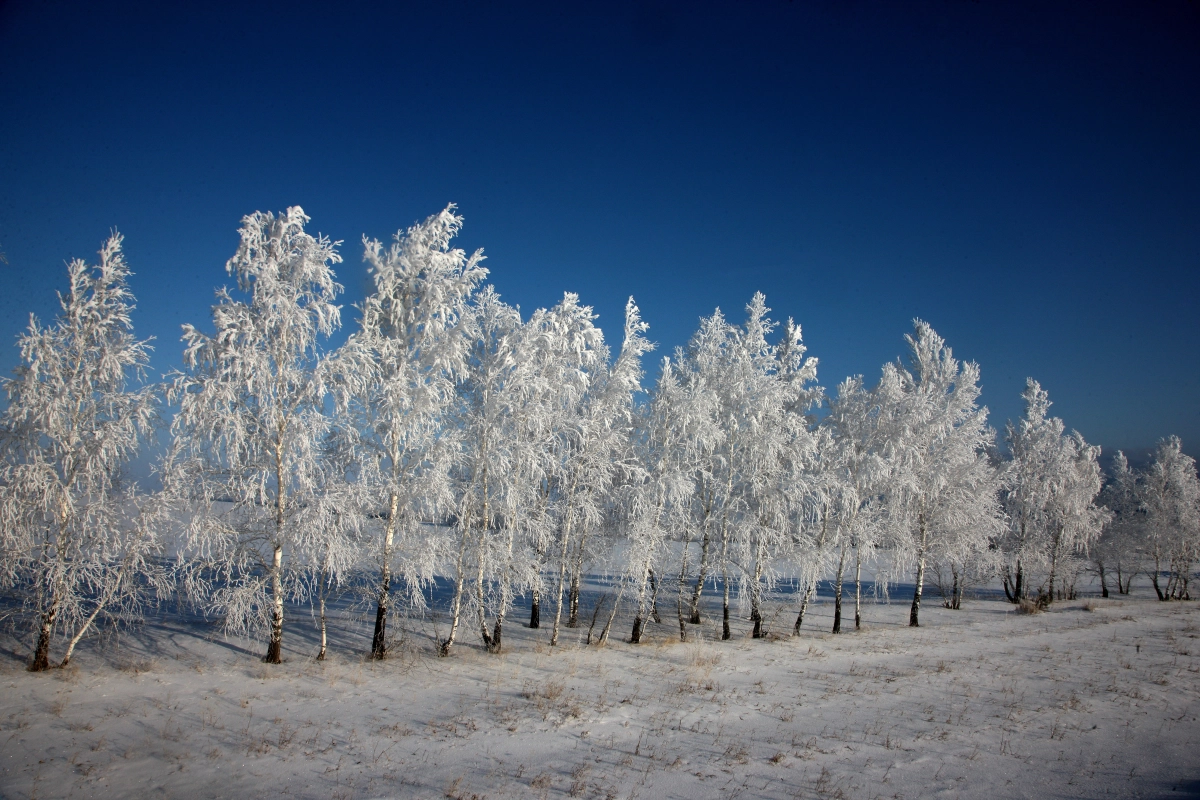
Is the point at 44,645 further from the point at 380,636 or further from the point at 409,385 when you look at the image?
the point at 409,385

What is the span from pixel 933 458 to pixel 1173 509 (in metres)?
23.5

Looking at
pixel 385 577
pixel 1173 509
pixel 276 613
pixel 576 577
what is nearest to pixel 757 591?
pixel 576 577

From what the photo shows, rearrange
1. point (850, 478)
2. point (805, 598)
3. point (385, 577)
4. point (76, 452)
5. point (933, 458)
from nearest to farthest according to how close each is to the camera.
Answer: point (76, 452)
point (385, 577)
point (850, 478)
point (805, 598)
point (933, 458)

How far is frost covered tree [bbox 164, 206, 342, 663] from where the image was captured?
12.5 metres

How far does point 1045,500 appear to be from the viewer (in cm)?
2930

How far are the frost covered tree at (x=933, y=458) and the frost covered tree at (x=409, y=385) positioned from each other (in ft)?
53.7

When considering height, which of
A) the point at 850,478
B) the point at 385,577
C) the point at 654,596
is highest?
the point at 850,478

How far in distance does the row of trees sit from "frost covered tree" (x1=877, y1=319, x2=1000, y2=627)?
0.14m

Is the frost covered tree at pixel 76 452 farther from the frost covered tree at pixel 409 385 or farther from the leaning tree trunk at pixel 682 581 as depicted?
the leaning tree trunk at pixel 682 581

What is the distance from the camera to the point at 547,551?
67.2 ft

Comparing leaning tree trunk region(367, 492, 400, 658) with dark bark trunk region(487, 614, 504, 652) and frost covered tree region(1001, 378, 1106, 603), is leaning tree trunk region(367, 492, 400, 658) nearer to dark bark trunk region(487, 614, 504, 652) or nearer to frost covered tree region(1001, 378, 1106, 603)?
dark bark trunk region(487, 614, 504, 652)

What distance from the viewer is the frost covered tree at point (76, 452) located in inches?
468

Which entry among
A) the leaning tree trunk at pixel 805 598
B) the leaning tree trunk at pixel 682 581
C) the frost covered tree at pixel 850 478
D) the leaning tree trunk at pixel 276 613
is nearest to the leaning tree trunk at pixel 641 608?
the leaning tree trunk at pixel 682 581

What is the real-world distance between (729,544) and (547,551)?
21.9 ft
